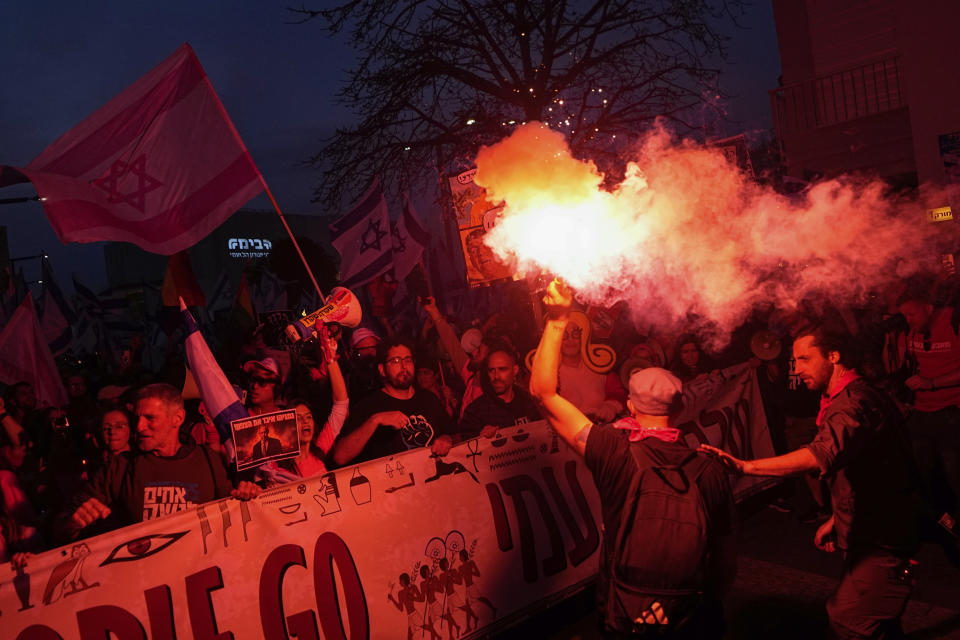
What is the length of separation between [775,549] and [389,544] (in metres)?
3.44

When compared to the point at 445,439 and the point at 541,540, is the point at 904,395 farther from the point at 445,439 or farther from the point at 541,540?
the point at 445,439

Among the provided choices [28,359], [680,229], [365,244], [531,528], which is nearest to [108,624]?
[531,528]

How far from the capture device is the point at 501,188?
437 cm

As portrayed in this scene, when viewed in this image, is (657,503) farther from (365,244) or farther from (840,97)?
(840,97)

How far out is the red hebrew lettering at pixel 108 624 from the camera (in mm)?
3500

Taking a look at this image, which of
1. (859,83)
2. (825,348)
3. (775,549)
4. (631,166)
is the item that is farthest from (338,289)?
(859,83)

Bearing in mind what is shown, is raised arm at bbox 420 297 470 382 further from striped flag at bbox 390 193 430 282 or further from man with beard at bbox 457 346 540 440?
striped flag at bbox 390 193 430 282

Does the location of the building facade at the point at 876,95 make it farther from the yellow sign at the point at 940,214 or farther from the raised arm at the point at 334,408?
the raised arm at the point at 334,408

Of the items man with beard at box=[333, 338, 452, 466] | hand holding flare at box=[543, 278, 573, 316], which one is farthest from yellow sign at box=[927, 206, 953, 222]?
hand holding flare at box=[543, 278, 573, 316]

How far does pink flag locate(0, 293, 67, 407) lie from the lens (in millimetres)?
9406

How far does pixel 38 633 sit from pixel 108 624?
11.4 inches

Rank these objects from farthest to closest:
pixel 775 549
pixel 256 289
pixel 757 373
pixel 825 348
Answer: pixel 256 289 < pixel 757 373 < pixel 775 549 < pixel 825 348

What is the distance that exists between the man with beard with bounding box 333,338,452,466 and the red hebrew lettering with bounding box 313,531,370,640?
1.13 m

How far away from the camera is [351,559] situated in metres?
4.40
